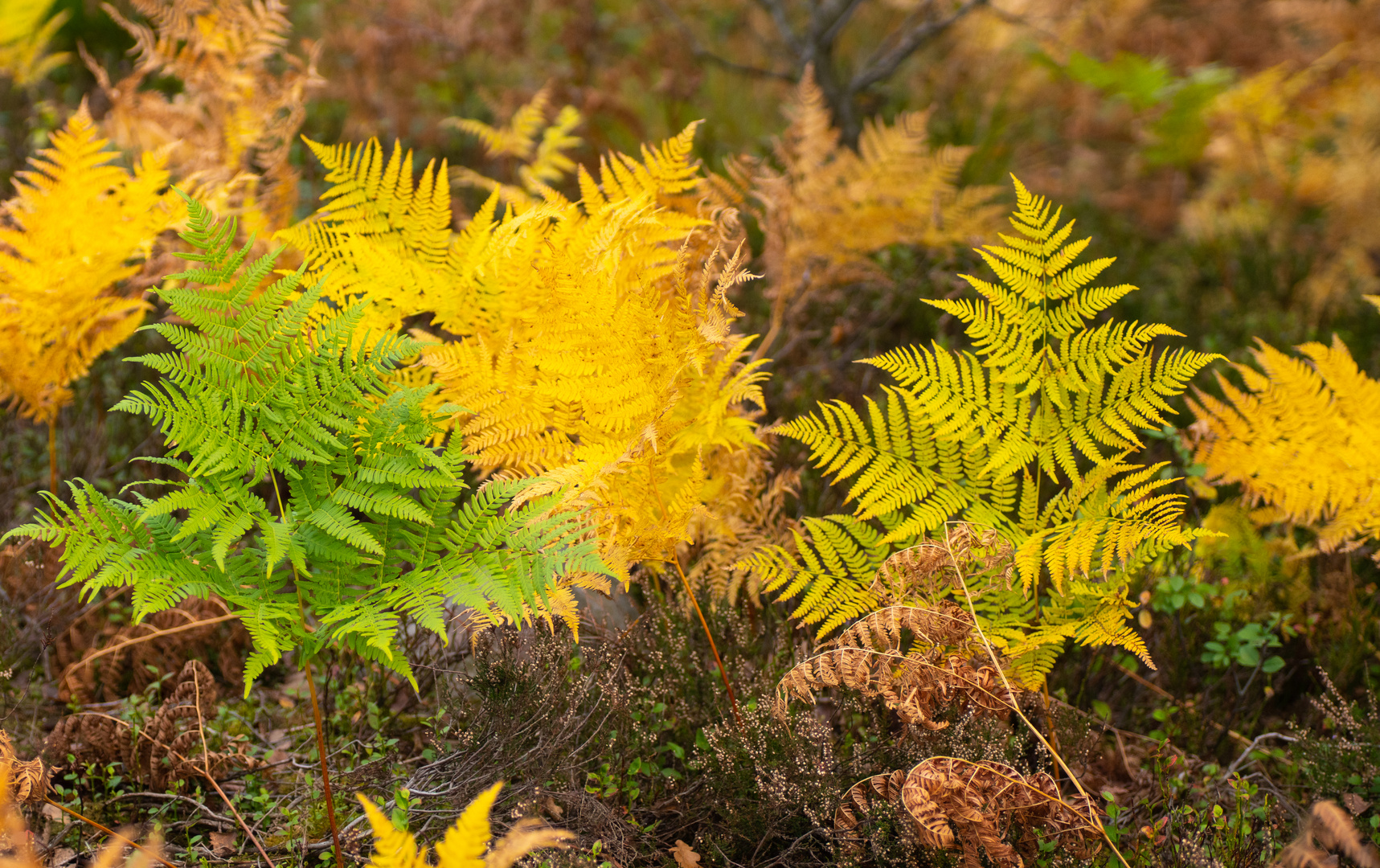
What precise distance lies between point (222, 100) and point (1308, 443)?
4075mm

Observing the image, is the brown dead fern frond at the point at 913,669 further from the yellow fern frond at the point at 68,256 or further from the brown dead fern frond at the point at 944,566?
the yellow fern frond at the point at 68,256

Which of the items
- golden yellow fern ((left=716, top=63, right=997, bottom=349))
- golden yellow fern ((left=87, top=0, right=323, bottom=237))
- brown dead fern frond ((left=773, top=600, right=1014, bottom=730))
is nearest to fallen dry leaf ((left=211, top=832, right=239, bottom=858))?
brown dead fern frond ((left=773, top=600, right=1014, bottom=730))

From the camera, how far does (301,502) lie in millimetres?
1860

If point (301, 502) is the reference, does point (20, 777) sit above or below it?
below


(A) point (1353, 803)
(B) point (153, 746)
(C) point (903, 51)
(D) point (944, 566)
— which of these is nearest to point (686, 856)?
(D) point (944, 566)

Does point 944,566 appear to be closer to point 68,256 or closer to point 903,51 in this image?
point 68,256

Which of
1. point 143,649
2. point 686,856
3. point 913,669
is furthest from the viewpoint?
point 143,649

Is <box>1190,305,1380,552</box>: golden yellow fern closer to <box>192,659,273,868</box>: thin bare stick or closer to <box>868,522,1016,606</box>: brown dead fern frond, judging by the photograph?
<box>868,522,1016,606</box>: brown dead fern frond

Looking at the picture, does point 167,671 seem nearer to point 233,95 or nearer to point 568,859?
point 568,859

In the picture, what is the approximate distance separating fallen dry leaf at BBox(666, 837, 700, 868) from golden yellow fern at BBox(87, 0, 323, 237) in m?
2.57

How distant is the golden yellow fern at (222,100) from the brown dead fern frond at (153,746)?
1.76 meters

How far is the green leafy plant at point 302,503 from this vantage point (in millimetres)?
1755

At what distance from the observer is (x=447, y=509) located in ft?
6.26

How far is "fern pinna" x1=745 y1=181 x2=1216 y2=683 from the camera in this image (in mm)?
2152
